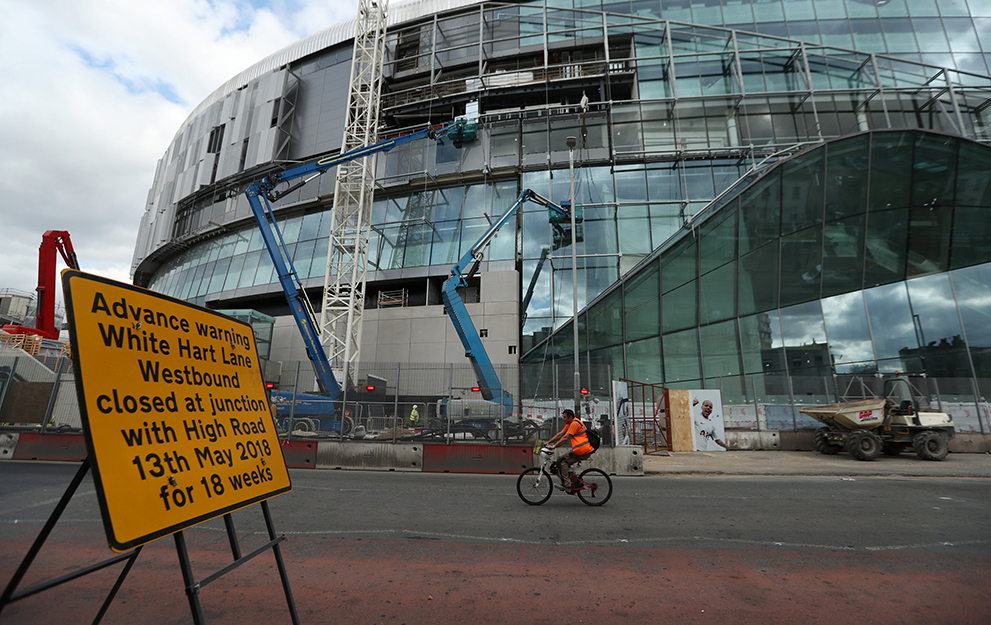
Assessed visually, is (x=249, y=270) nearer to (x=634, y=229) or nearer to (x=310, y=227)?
(x=310, y=227)

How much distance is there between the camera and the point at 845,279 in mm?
18625

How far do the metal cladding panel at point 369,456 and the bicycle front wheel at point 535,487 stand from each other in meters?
5.37

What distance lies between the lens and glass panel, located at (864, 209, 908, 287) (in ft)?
59.1

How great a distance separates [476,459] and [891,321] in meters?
17.6

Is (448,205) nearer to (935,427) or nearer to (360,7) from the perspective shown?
(360,7)

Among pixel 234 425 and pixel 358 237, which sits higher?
pixel 358 237

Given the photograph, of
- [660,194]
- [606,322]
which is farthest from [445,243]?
[660,194]

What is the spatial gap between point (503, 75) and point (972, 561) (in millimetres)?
32956

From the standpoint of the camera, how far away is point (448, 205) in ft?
99.8

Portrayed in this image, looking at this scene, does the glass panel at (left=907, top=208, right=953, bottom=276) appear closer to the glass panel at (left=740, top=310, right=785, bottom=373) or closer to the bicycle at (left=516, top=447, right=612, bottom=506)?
the glass panel at (left=740, top=310, right=785, bottom=373)

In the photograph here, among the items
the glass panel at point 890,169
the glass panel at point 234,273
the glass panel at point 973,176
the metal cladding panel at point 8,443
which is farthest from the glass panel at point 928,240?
the glass panel at point 234,273

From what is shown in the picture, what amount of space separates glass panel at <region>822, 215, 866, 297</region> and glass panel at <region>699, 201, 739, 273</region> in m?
3.40

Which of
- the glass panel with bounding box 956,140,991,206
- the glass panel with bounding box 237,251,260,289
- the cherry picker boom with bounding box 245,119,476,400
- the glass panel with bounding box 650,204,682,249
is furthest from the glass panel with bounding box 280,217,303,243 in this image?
the glass panel with bounding box 956,140,991,206

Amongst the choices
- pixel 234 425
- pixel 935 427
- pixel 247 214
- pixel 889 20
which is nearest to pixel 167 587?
pixel 234 425
